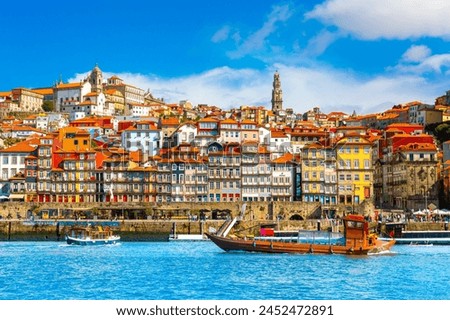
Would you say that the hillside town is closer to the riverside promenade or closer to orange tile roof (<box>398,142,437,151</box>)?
orange tile roof (<box>398,142,437,151</box>)

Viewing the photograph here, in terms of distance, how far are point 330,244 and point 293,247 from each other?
1436mm

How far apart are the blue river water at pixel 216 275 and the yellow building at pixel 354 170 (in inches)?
631

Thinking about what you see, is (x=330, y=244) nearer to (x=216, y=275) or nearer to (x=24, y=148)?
(x=216, y=275)

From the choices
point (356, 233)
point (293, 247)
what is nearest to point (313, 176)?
point (293, 247)

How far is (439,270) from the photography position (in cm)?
2448

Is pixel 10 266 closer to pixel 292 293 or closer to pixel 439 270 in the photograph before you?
pixel 292 293

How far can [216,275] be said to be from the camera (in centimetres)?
2311

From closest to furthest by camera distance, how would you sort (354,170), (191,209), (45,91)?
(191,209) → (354,170) → (45,91)

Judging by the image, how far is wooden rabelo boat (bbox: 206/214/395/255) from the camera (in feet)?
100

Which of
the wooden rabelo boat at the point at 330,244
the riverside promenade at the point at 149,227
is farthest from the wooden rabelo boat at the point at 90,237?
the wooden rabelo boat at the point at 330,244

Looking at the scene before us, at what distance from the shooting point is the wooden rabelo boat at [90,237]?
3809 cm

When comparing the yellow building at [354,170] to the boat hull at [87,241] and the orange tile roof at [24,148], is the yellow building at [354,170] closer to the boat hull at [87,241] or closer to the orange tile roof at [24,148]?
the boat hull at [87,241]

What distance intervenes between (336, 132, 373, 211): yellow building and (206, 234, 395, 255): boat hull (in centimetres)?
1794
